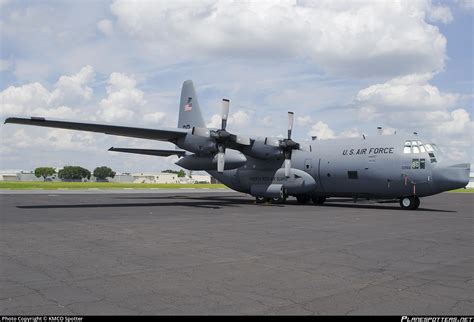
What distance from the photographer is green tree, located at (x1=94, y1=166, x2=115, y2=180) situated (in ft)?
576

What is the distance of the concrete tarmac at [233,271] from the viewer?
229 inches

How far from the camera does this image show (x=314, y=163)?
28.4 m

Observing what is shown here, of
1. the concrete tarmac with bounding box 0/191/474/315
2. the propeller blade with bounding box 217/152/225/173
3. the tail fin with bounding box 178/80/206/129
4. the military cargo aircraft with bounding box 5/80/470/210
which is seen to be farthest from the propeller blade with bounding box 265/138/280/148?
the concrete tarmac with bounding box 0/191/474/315

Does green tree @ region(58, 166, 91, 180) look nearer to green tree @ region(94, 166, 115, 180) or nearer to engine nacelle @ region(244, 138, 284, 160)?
green tree @ region(94, 166, 115, 180)

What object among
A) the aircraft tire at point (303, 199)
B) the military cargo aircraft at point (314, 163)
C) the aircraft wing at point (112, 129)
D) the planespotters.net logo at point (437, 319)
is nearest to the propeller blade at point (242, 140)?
the military cargo aircraft at point (314, 163)

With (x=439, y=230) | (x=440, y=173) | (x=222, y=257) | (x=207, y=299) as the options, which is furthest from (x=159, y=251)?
(x=440, y=173)

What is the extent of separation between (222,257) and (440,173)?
17.6m

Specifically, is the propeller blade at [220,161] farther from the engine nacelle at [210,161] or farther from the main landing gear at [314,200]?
the main landing gear at [314,200]

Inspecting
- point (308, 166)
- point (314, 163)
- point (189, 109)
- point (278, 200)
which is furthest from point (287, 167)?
point (189, 109)

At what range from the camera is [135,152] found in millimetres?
33938

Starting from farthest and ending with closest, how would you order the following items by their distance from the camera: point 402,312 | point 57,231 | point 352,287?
point 57,231 < point 352,287 < point 402,312

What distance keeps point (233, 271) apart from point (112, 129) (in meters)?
18.7

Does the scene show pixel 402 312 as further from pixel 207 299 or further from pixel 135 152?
pixel 135 152

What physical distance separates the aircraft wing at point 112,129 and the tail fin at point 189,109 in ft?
19.9
